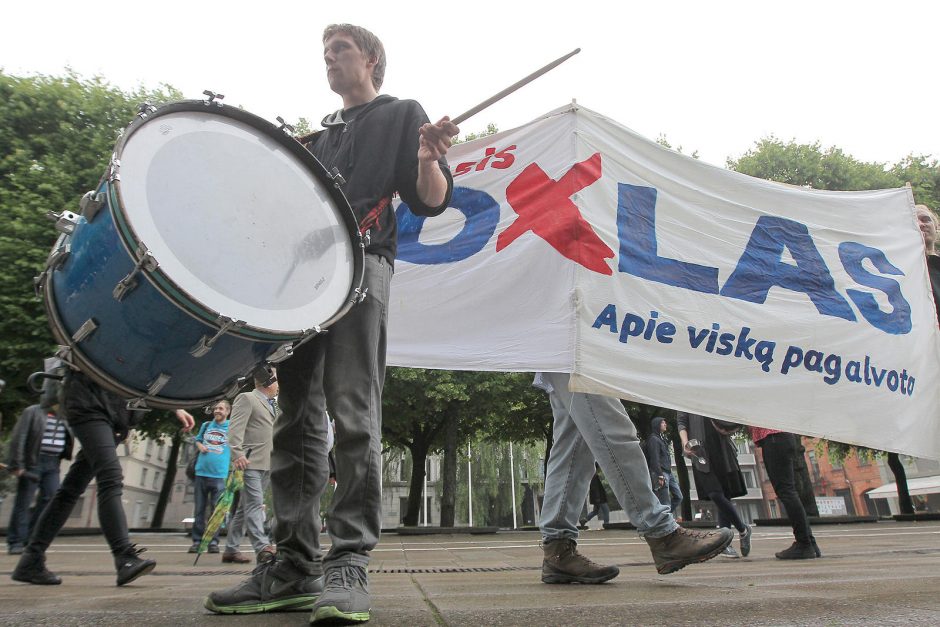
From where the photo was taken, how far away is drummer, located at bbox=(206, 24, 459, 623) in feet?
7.21

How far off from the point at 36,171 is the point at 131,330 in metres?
17.3

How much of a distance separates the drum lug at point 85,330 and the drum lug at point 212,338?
295 mm

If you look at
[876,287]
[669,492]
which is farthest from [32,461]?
[669,492]

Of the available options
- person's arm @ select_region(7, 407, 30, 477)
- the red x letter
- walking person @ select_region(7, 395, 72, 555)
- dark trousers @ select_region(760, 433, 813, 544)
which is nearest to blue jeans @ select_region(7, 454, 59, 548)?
walking person @ select_region(7, 395, 72, 555)

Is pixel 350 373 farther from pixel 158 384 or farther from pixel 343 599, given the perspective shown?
pixel 343 599

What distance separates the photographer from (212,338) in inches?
73.3

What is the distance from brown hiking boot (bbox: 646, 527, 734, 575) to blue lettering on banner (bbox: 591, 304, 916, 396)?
45.8 inches

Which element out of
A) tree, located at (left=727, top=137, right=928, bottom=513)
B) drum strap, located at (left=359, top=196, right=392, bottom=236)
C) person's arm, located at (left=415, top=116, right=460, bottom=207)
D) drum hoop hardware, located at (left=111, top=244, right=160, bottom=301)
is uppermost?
tree, located at (left=727, top=137, right=928, bottom=513)

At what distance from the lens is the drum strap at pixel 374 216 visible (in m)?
2.45

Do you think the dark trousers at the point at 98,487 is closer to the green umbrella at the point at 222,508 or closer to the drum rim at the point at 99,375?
the green umbrella at the point at 222,508

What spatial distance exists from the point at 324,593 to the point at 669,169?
3.61m

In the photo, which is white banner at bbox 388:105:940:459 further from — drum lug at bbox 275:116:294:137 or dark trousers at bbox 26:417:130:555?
drum lug at bbox 275:116:294:137

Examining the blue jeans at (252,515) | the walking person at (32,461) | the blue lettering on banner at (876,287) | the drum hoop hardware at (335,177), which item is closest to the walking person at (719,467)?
the blue lettering on banner at (876,287)

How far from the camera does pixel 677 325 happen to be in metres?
4.01
